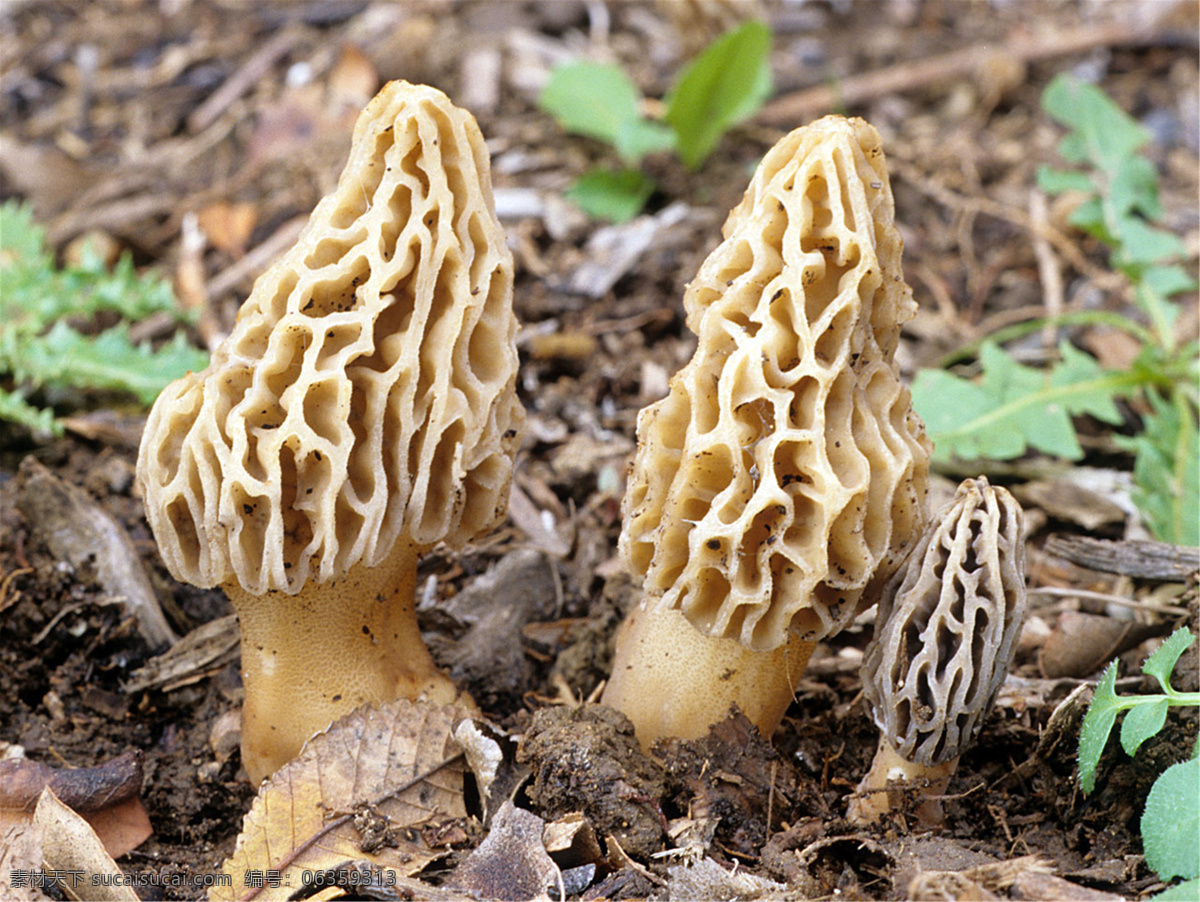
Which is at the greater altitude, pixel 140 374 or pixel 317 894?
pixel 140 374

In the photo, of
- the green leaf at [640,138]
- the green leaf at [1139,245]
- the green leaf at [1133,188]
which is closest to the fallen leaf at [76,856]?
the green leaf at [640,138]

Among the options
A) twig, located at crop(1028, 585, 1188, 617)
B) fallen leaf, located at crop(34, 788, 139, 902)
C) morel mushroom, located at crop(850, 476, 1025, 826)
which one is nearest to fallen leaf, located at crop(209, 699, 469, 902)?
fallen leaf, located at crop(34, 788, 139, 902)

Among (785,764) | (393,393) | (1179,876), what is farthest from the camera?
(785,764)

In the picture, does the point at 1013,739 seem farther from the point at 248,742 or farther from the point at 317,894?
the point at 248,742

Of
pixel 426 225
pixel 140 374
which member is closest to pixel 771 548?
pixel 426 225

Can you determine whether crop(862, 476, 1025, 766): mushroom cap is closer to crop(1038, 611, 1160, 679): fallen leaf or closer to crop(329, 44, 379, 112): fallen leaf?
crop(1038, 611, 1160, 679): fallen leaf

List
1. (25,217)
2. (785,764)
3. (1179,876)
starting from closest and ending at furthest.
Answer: (1179,876) → (785,764) → (25,217)

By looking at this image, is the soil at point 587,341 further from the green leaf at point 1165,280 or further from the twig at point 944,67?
the green leaf at point 1165,280
